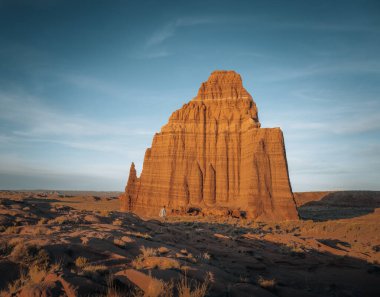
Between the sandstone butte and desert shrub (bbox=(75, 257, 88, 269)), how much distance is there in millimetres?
33549

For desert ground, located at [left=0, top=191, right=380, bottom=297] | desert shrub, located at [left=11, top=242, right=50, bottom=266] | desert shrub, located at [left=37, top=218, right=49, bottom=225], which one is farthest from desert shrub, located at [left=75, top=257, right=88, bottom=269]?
desert shrub, located at [left=37, top=218, right=49, bottom=225]

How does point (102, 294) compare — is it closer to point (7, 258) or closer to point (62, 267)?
point (62, 267)

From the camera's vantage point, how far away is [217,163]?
49188 millimetres

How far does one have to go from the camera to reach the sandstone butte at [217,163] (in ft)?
140

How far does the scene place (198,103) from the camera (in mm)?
54781

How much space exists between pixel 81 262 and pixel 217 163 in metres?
41.2

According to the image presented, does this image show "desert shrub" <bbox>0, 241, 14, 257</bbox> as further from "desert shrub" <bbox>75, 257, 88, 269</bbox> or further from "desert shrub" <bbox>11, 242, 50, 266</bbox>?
"desert shrub" <bbox>75, 257, 88, 269</bbox>

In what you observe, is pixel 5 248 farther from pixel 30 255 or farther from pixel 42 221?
pixel 42 221

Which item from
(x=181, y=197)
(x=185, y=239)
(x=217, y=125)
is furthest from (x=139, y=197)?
(x=185, y=239)

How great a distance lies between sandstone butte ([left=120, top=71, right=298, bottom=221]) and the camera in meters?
42.7

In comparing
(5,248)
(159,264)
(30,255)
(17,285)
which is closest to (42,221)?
(5,248)

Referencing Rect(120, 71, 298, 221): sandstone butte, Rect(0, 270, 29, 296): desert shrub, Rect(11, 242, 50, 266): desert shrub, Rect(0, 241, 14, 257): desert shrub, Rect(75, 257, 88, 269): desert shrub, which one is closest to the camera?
Rect(0, 270, 29, 296): desert shrub

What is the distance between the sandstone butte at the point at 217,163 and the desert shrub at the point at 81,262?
33.5 m

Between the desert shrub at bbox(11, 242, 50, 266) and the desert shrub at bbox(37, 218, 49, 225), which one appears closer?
the desert shrub at bbox(11, 242, 50, 266)
